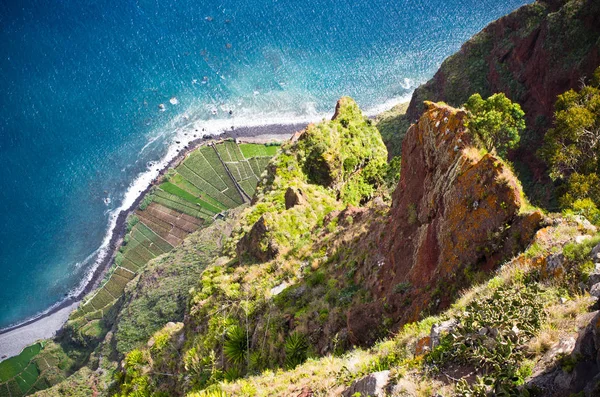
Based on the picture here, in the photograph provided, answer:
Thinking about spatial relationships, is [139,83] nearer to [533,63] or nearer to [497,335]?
[533,63]

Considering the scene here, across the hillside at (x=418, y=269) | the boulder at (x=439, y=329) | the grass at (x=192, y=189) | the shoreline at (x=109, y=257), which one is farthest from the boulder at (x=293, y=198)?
the grass at (x=192, y=189)

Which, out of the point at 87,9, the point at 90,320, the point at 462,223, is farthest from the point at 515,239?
the point at 87,9

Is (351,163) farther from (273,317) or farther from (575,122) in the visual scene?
(273,317)

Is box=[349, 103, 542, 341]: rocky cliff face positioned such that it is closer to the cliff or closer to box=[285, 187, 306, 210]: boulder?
box=[285, 187, 306, 210]: boulder

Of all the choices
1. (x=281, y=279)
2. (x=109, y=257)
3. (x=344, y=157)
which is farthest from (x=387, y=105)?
(x=281, y=279)

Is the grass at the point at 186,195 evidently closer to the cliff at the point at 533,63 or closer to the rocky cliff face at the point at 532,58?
the rocky cliff face at the point at 532,58

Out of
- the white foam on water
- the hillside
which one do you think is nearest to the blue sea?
the white foam on water
